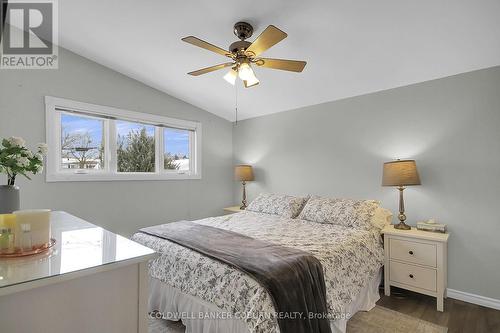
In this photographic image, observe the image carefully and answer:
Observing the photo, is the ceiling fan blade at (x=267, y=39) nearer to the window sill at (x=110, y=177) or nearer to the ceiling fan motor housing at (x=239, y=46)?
the ceiling fan motor housing at (x=239, y=46)

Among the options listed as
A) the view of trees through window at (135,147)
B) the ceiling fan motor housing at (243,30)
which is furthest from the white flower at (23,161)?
the view of trees through window at (135,147)

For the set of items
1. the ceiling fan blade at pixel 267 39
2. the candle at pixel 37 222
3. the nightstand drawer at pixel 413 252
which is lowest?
the nightstand drawer at pixel 413 252

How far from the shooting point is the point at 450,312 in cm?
233

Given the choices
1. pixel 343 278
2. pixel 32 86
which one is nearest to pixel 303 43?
pixel 343 278

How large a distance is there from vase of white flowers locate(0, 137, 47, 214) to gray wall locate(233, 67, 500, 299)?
312 centimetres

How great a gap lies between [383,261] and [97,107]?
3.74 metres

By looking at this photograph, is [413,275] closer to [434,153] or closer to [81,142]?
[434,153]

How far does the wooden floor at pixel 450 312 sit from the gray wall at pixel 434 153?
0.21 meters

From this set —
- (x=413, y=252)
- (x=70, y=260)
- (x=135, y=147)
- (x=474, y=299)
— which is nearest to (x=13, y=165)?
(x=70, y=260)

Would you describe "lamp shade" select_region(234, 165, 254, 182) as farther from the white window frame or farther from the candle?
the candle

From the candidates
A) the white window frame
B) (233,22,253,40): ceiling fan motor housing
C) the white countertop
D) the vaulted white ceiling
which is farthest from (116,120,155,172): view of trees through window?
the white countertop

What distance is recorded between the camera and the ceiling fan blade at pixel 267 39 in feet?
5.65

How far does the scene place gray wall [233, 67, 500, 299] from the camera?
244 centimetres

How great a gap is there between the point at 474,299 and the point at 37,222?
11.4ft
